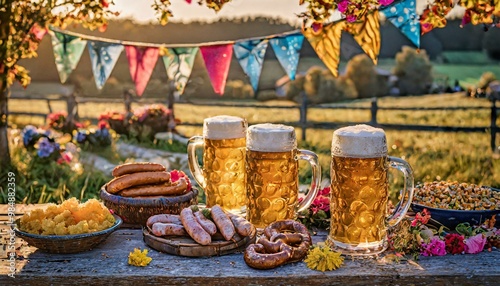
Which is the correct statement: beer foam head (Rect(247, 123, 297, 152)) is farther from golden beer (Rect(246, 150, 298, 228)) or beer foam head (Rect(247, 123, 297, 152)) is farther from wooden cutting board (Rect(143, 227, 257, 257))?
wooden cutting board (Rect(143, 227, 257, 257))

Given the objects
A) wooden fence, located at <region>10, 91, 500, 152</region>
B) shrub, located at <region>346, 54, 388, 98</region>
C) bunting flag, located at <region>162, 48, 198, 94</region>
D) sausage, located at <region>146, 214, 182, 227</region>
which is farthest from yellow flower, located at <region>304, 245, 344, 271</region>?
shrub, located at <region>346, 54, 388, 98</region>

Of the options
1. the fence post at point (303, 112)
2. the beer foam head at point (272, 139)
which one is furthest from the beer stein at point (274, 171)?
the fence post at point (303, 112)

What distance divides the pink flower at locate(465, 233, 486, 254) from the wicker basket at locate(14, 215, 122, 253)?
1.51 metres

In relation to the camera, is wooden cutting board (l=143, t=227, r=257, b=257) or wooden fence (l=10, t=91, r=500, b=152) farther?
wooden fence (l=10, t=91, r=500, b=152)

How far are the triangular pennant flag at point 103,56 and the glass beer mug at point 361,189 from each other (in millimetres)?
3079

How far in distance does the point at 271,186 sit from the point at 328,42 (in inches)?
61.6

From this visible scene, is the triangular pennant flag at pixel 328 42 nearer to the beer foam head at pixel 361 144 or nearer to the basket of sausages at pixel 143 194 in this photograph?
the basket of sausages at pixel 143 194

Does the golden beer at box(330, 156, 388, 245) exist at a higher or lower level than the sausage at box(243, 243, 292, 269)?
higher

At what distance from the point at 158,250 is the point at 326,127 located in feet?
30.4

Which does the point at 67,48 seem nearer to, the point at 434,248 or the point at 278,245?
the point at 278,245

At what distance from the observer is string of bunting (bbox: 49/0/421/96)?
12.2ft

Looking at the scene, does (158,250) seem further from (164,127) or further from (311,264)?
(164,127)

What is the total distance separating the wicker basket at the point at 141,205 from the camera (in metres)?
2.81

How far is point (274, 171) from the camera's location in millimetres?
2467
